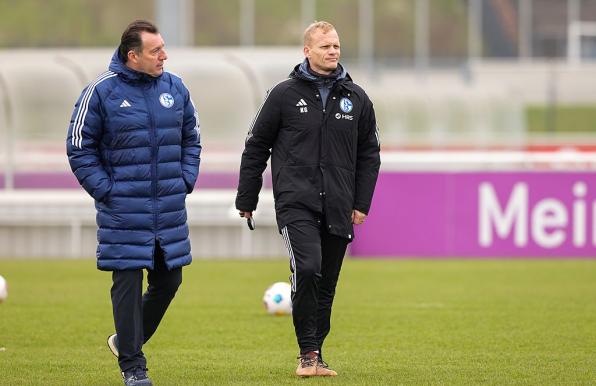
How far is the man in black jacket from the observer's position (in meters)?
8.17

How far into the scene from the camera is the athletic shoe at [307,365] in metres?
8.25

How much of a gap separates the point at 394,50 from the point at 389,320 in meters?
35.3

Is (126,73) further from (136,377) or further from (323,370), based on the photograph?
(323,370)

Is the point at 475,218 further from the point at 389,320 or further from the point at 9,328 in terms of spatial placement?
the point at 9,328

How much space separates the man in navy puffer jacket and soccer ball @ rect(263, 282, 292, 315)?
4.48 metres

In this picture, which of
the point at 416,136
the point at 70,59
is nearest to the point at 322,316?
the point at 70,59

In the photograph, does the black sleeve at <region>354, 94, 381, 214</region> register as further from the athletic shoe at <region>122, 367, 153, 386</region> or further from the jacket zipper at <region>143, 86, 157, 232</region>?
the athletic shoe at <region>122, 367, 153, 386</region>

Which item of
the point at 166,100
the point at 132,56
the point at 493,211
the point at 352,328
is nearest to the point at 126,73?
the point at 132,56

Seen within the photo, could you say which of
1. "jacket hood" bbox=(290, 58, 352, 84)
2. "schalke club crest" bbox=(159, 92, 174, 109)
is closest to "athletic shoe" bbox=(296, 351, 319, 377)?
"jacket hood" bbox=(290, 58, 352, 84)

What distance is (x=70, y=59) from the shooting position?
20.9 meters

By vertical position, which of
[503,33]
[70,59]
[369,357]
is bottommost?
[369,357]

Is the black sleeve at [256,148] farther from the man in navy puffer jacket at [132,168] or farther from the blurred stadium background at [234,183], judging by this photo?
the blurred stadium background at [234,183]

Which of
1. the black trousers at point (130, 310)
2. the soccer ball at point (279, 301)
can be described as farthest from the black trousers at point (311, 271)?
the soccer ball at point (279, 301)

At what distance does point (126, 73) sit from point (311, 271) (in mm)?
1567
